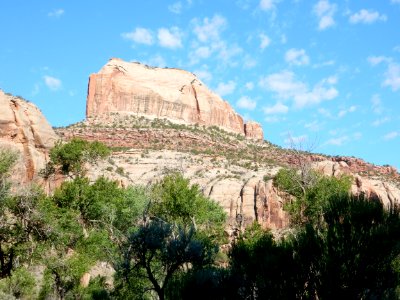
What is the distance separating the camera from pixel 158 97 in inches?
4476

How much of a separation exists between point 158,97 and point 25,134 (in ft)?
248

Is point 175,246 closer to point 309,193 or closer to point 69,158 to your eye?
point 309,193

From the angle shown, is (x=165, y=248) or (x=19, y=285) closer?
(x=165, y=248)

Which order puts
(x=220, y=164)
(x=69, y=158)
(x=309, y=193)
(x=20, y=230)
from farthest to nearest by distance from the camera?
(x=220, y=164)
(x=69, y=158)
(x=309, y=193)
(x=20, y=230)

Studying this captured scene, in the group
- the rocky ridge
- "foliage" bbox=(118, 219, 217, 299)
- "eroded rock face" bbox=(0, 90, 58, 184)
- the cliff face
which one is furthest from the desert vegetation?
the cliff face

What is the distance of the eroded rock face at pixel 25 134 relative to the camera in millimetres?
37625

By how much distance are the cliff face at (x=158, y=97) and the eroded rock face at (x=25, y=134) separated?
59342mm

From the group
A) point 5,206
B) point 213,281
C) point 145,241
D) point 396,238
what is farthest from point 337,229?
point 5,206

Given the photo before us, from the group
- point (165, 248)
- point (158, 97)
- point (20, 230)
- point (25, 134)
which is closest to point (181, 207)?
point (20, 230)

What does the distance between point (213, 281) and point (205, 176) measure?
5252 cm

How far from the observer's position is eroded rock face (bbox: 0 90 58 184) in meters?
37.6

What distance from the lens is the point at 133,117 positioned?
104312 mm

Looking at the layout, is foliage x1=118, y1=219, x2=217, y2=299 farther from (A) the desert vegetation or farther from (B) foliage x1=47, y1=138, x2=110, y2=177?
(B) foliage x1=47, y1=138, x2=110, y2=177

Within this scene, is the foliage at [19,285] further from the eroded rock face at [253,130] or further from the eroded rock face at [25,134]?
the eroded rock face at [253,130]
